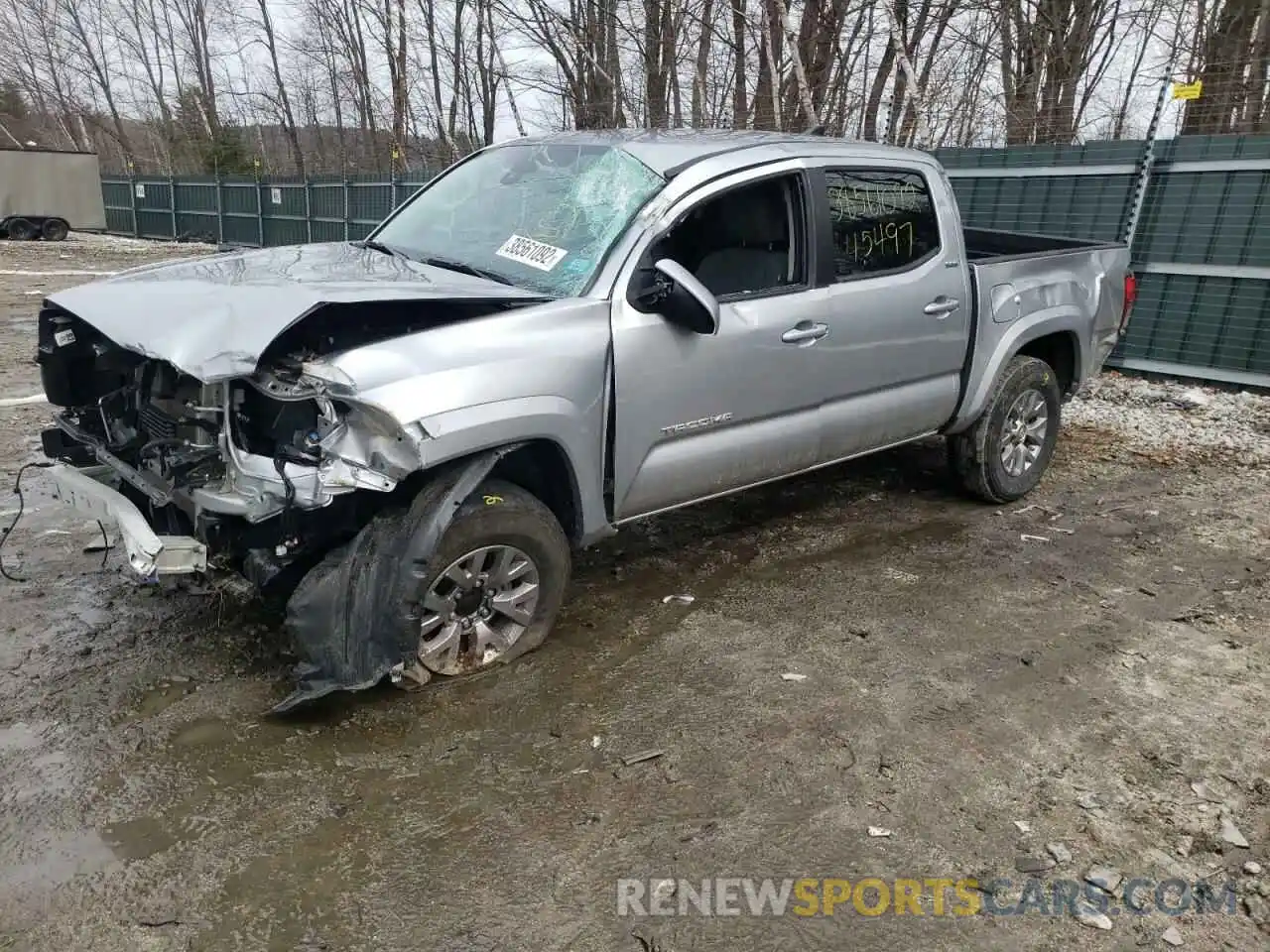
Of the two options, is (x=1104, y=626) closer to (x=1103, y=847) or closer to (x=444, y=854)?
(x=1103, y=847)

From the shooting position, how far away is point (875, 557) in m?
4.74

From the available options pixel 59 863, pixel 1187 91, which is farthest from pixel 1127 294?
pixel 59 863

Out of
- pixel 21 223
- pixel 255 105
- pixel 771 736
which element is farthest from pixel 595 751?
pixel 255 105

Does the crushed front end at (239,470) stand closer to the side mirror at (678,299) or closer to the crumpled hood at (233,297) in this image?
the crumpled hood at (233,297)

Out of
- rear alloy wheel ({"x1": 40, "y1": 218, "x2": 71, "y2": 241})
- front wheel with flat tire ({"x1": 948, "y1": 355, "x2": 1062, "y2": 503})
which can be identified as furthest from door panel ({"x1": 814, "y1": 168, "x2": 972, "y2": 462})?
rear alloy wheel ({"x1": 40, "y1": 218, "x2": 71, "y2": 241})

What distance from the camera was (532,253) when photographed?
3.67 m

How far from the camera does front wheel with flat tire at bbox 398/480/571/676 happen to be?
311 centimetres

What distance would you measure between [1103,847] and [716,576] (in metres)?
2.09

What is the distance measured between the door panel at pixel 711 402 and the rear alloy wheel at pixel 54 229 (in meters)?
28.5

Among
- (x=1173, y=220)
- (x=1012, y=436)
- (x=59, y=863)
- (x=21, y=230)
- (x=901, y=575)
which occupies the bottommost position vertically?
(x=21, y=230)

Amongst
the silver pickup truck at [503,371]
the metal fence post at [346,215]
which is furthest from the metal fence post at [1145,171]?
the metal fence post at [346,215]

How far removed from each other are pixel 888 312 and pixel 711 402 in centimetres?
119

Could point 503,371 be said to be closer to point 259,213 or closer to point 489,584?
point 489,584

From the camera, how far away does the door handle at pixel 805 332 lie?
3.95 metres
